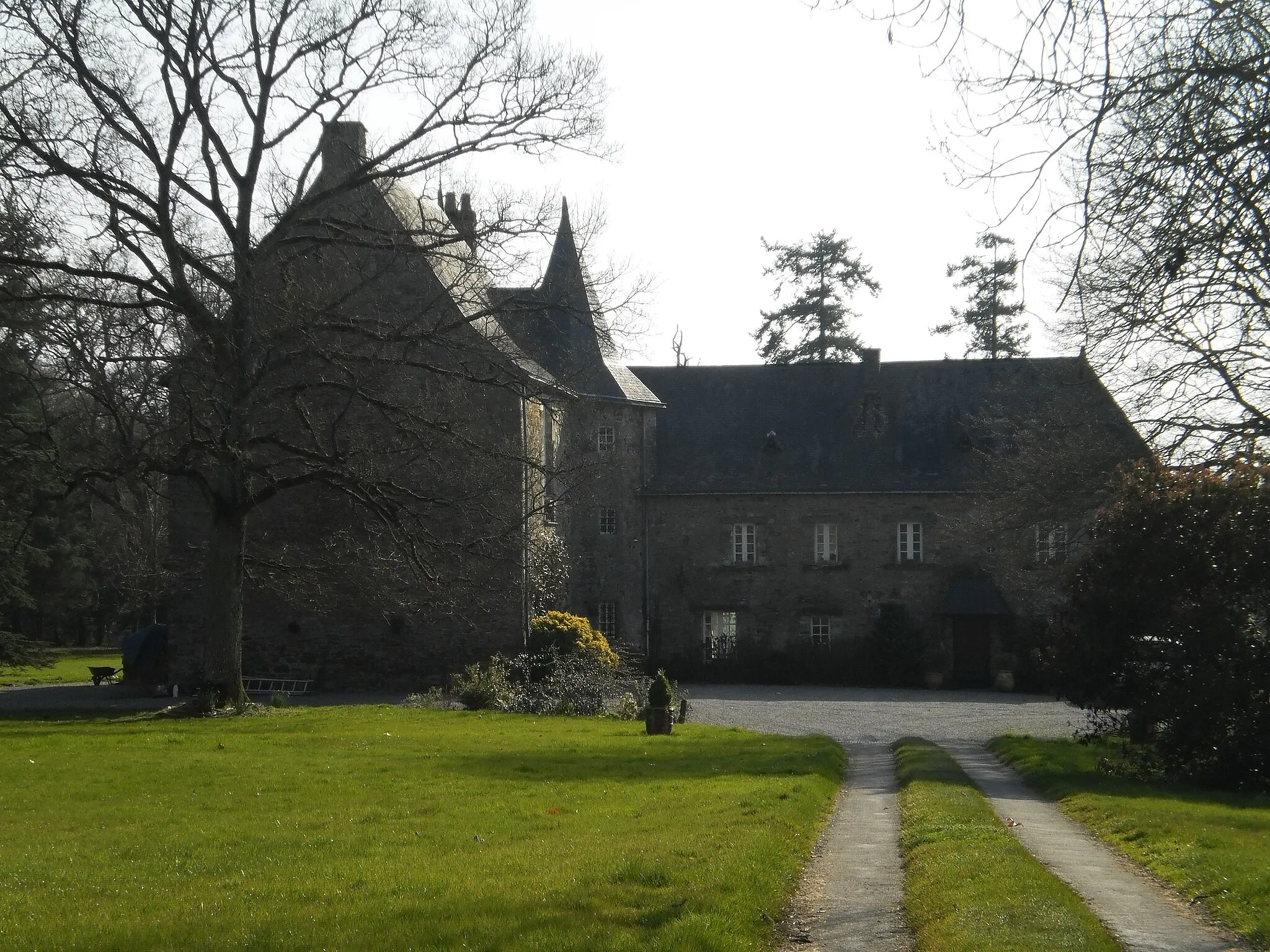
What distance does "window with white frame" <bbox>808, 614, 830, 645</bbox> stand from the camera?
1468 inches

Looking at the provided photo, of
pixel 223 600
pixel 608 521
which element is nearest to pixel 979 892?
pixel 223 600

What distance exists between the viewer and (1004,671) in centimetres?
3541

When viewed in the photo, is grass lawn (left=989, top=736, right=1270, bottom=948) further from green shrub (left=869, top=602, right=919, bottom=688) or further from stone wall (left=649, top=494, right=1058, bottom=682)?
stone wall (left=649, top=494, right=1058, bottom=682)

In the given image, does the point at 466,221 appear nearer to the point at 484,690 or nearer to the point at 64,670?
the point at 484,690

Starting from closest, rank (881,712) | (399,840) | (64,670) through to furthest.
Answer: (399,840) < (881,712) < (64,670)

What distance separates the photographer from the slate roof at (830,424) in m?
37.9

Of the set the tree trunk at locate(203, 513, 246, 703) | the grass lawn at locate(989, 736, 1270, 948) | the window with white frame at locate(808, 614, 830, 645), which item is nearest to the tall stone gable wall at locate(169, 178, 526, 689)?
the tree trunk at locate(203, 513, 246, 703)

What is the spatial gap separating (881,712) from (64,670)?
85.4 feet

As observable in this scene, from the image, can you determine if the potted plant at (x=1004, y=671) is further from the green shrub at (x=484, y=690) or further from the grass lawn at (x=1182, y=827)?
the grass lawn at (x=1182, y=827)

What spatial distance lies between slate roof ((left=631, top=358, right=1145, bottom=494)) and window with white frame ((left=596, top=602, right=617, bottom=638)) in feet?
12.8

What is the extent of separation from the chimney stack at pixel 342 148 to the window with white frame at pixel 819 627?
60.7 ft

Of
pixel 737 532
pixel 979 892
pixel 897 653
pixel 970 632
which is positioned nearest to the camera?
pixel 979 892

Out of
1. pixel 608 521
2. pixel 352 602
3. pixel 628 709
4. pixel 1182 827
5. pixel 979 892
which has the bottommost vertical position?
pixel 1182 827

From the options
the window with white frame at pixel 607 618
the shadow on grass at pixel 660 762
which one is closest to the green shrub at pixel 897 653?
the window with white frame at pixel 607 618
